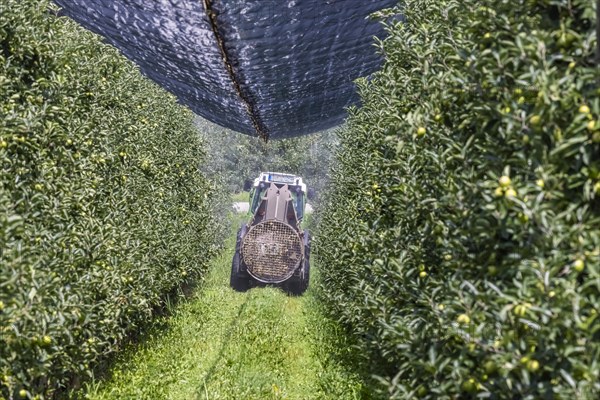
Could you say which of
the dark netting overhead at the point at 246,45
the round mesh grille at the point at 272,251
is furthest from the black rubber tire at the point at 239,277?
the dark netting overhead at the point at 246,45

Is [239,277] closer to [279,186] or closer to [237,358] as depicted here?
[279,186]

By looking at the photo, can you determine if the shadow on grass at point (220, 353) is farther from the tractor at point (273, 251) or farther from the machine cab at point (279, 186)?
the machine cab at point (279, 186)

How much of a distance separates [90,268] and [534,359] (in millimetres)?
4734

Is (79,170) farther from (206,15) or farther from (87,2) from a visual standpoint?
(206,15)

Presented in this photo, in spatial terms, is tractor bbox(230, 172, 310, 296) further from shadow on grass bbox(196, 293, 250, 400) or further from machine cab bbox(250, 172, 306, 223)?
machine cab bbox(250, 172, 306, 223)

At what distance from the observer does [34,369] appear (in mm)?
4559

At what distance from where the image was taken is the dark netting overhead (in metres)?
5.17

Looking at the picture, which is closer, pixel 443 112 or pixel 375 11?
pixel 443 112

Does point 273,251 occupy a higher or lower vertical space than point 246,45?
lower

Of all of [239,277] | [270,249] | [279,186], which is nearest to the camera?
[270,249]

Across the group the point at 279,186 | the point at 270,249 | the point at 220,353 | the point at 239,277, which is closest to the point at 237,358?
the point at 220,353

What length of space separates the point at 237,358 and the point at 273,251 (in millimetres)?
5413

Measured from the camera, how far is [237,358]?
29.3 ft

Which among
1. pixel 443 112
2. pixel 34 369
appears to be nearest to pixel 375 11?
pixel 443 112
